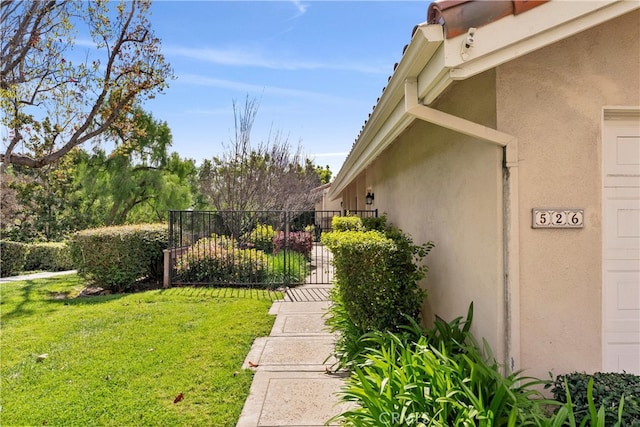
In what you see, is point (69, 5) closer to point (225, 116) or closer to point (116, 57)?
point (116, 57)

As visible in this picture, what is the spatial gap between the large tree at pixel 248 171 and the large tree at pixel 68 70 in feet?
10.6

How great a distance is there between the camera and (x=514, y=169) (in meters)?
3.46

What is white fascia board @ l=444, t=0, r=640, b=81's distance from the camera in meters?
2.64

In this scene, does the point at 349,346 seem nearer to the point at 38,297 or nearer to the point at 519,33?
the point at 519,33

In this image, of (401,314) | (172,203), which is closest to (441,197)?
(401,314)

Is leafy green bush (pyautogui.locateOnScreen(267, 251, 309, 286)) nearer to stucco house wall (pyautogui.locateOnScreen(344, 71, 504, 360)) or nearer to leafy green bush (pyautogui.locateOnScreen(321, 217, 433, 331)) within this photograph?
stucco house wall (pyautogui.locateOnScreen(344, 71, 504, 360))

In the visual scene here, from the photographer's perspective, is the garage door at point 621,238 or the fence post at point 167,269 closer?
the garage door at point 621,238

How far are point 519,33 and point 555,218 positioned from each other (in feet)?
5.46

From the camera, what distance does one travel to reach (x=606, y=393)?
116 inches

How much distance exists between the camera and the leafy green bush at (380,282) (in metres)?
4.85

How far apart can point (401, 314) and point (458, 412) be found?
2.01 meters

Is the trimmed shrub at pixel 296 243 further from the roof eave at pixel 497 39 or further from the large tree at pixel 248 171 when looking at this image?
the roof eave at pixel 497 39

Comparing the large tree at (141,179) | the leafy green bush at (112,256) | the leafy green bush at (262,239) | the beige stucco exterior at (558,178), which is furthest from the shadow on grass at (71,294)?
the large tree at (141,179)

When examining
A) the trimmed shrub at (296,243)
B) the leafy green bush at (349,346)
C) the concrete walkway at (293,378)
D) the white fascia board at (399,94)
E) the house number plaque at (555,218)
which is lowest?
the concrete walkway at (293,378)
